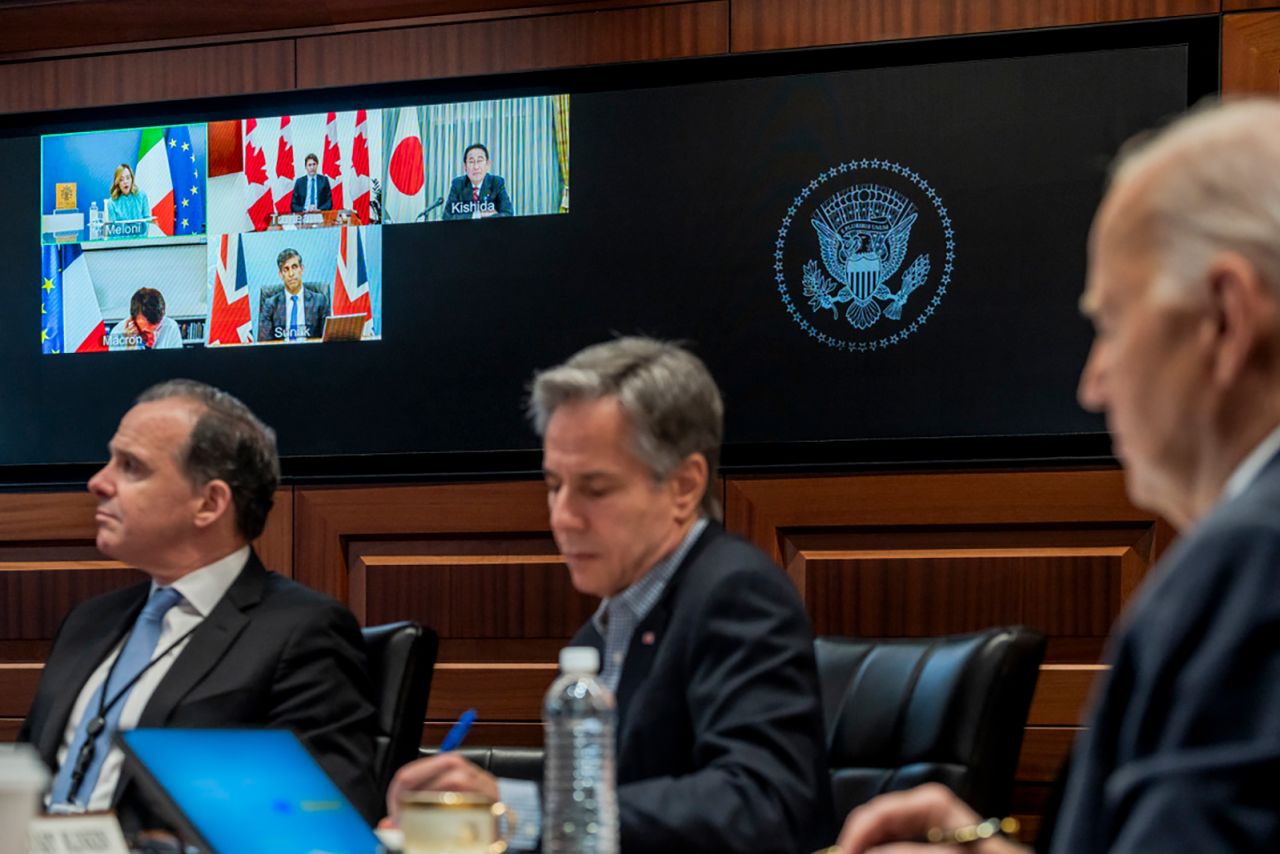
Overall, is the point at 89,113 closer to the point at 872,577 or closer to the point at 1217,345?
the point at 872,577

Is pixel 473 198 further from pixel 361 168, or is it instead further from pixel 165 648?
pixel 165 648

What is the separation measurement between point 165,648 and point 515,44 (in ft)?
5.21

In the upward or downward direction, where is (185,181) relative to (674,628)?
upward

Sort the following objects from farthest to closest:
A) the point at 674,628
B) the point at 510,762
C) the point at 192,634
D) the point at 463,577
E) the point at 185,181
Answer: the point at 185,181 < the point at 463,577 < the point at 510,762 < the point at 192,634 < the point at 674,628

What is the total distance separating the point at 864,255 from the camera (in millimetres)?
3549

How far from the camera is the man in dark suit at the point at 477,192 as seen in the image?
3756mm

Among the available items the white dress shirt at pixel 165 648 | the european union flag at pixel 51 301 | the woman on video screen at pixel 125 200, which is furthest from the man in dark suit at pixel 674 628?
the european union flag at pixel 51 301

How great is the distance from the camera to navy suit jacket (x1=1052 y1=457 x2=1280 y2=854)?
894 millimetres

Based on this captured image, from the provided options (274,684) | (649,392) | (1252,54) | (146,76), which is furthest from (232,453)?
(1252,54)

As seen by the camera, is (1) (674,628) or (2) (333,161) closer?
(1) (674,628)

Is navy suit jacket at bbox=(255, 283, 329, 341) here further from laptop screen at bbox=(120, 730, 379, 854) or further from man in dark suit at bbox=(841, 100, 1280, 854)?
man in dark suit at bbox=(841, 100, 1280, 854)

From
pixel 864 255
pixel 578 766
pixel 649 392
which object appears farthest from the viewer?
pixel 864 255

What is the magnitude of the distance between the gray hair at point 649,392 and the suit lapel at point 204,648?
31.8 inches

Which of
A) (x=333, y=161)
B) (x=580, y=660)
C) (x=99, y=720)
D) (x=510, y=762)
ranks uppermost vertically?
(x=333, y=161)
